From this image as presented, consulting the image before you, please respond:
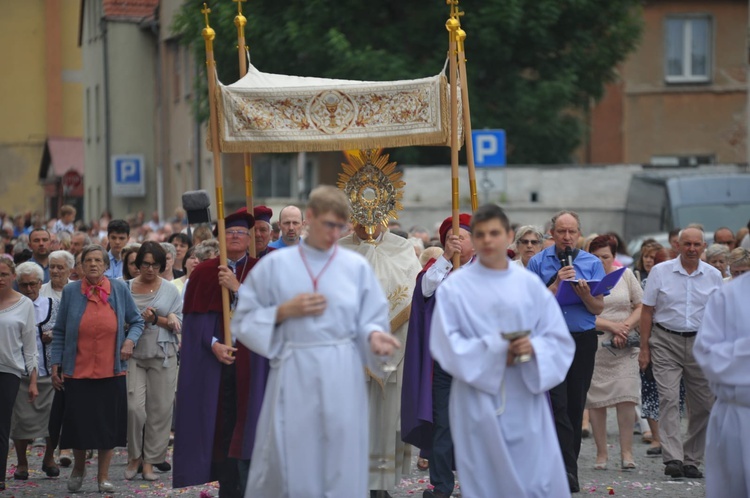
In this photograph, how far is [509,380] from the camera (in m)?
7.64

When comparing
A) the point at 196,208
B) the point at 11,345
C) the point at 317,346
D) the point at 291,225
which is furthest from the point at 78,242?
the point at 317,346

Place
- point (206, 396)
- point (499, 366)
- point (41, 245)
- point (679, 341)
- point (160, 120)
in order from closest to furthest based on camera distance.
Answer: point (499, 366) → point (206, 396) → point (679, 341) → point (41, 245) → point (160, 120)

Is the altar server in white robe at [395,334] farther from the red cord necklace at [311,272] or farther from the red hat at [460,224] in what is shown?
the red cord necklace at [311,272]

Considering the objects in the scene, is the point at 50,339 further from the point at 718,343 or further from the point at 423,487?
the point at 718,343

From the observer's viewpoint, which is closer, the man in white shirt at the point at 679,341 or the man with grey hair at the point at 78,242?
the man in white shirt at the point at 679,341


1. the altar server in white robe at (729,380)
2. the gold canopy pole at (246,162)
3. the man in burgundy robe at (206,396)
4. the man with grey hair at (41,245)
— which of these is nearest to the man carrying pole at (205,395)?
the man in burgundy robe at (206,396)

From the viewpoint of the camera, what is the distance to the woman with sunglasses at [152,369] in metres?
12.0

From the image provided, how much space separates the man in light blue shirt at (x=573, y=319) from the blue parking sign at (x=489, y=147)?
36.3 feet

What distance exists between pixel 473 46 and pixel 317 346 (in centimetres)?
2371

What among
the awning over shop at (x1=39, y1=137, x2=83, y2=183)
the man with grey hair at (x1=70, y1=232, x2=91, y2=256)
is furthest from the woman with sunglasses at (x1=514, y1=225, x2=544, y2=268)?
the awning over shop at (x1=39, y1=137, x2=83, y2=183)

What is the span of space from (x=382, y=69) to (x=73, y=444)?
18.4 meters

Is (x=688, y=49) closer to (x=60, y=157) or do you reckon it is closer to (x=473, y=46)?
(x=473, y=46)

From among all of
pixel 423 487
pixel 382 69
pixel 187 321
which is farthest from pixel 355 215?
pixel 382 69

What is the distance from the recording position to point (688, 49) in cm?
3944
